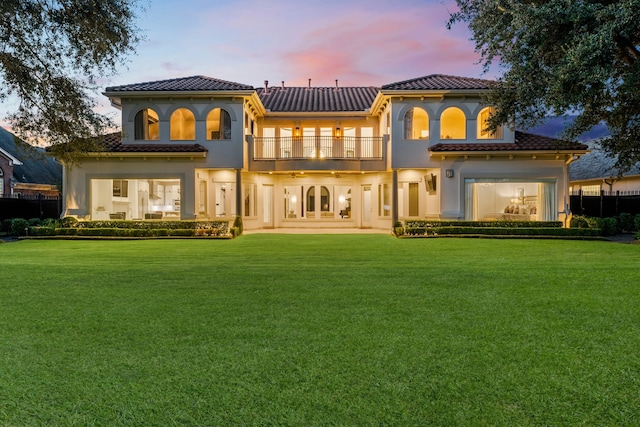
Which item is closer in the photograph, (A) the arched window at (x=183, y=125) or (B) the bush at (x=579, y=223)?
(B) the bush at (x=579, y=223)

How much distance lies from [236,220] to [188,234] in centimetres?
223

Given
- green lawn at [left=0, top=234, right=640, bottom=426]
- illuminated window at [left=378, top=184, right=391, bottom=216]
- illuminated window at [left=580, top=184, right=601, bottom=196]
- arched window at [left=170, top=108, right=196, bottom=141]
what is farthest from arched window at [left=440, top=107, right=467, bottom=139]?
illuminated window at [left=580, top=184, right=601, bottom=196]

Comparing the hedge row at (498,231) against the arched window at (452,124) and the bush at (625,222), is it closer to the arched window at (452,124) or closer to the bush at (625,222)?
the bush at (625,222)

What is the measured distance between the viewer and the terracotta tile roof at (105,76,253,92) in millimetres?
18797

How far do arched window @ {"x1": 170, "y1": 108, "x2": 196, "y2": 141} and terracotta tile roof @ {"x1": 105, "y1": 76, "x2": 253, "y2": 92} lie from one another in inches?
41.8

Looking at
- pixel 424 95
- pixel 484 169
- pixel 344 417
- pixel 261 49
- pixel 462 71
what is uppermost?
pixel 261 49

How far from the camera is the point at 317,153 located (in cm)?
2028

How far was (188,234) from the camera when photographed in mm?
17359

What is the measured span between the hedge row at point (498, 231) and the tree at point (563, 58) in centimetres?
342

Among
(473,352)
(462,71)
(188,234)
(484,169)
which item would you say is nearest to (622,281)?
(473,352)

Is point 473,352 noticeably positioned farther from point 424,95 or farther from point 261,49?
point 261,49

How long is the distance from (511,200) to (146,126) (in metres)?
17.8

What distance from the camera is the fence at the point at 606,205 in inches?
826

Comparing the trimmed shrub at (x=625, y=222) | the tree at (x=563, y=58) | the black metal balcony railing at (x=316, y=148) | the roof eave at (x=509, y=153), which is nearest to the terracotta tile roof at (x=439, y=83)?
the black metal balcony railing at (x=316, y=148)
